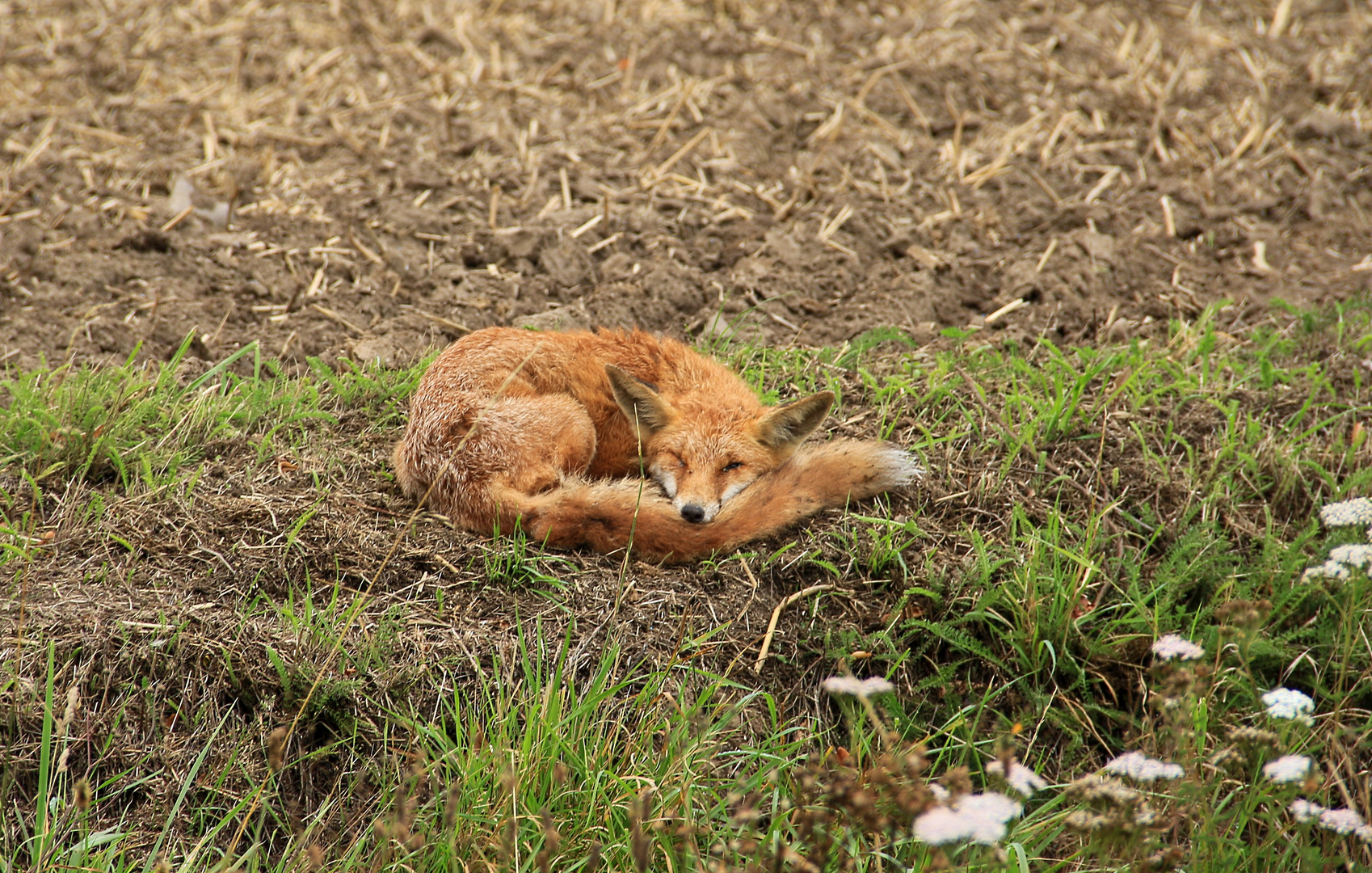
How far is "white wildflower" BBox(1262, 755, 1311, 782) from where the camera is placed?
2.19 metres

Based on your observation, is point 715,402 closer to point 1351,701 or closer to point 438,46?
point 1351,701

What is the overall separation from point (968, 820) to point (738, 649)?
1.63 metres

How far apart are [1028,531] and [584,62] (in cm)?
553

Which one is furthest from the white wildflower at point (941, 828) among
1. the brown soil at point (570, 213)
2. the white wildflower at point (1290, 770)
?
the brown soil at point (570, 213)

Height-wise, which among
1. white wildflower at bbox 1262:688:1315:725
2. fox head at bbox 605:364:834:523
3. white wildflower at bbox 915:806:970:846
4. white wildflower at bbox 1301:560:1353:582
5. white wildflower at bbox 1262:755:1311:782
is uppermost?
white wildflower at bbox 915:806:970:846

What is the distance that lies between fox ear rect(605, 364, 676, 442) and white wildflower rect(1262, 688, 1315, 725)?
2.32 m

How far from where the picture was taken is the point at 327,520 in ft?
12.4

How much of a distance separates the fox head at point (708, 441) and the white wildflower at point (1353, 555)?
5.82 feet

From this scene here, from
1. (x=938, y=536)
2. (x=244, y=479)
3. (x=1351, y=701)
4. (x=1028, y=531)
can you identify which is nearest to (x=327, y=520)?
(x=244, y=479)

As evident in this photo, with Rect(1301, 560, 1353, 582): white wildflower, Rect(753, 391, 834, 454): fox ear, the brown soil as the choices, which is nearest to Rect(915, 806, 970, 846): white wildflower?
the brown soil

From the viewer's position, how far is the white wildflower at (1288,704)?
97.0 inches

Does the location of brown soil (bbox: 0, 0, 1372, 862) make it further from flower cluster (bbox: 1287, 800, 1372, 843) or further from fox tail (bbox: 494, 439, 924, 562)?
flower cluster (bbox: 1287, 800, 1372, 843)

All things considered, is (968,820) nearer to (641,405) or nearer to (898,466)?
(898,466)

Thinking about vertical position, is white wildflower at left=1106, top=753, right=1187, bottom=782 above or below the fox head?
above
